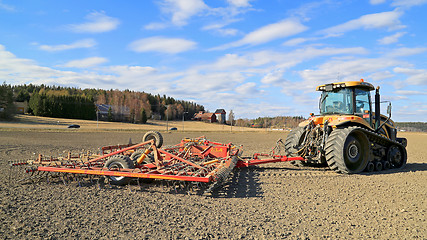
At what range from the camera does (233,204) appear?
525 centimetres

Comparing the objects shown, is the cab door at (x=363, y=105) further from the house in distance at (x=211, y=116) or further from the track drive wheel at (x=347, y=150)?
the house in distance at (x=211, y=116)

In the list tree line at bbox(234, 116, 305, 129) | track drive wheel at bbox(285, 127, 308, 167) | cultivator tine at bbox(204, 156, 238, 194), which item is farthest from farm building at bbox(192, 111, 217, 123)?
cultivator tine at bbox(204, 156, 238, 194)

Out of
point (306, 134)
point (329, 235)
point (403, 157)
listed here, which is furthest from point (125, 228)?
point (403, 157)

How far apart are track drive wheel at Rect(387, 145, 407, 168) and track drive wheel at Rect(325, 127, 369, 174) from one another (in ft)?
5.27

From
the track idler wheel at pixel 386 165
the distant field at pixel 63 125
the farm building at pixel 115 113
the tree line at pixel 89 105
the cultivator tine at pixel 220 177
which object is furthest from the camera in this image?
the farm building at pixel 115 113

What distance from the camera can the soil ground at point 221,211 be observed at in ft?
12.9

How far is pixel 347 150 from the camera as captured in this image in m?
8.45

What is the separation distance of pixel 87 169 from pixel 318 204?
16.1ft

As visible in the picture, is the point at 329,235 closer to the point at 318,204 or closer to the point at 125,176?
the point at 318,204

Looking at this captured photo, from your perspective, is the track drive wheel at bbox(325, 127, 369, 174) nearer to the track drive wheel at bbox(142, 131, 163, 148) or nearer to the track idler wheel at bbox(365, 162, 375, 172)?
the track idler wheel at bbox(365, 162, 375, 172)

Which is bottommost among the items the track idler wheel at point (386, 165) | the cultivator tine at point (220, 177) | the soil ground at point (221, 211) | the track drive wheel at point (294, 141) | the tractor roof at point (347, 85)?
the soil ground at point (221, 211)

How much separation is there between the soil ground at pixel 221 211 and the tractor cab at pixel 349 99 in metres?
2.86

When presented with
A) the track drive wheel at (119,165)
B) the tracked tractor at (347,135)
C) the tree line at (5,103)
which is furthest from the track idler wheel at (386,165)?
the tree line at (5,103)

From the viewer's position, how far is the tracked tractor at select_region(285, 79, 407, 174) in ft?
27.4
